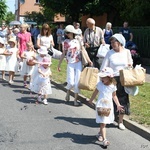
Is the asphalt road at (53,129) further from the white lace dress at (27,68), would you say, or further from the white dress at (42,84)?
the white lace dress at (27,68)

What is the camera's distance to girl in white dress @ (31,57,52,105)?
31.3ft

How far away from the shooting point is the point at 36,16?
48.6 metres

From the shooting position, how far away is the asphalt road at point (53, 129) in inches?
247

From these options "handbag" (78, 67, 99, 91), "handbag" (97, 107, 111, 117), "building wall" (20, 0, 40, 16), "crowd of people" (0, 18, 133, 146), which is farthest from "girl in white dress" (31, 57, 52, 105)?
"building wall" (20, 0, 40, 16)

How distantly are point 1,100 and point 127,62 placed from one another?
12.9 feet

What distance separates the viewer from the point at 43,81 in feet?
31.6

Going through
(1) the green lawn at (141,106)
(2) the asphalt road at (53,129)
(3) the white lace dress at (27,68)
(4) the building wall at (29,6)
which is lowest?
(2) the asphalt road at (53,129)

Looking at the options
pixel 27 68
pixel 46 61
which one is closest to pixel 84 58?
pixel 46 61

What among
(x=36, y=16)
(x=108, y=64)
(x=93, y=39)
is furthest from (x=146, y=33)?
(x=36, y=16)

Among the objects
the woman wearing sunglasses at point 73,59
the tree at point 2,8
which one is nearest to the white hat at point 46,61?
the woman wearing sunglasses at point 73,59

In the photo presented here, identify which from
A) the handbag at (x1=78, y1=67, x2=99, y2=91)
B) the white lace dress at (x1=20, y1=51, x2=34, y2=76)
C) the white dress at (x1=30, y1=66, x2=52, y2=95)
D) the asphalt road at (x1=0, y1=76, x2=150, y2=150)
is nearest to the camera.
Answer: the asphalt road at (x1=0, y1=76, x2=150, y2=150)

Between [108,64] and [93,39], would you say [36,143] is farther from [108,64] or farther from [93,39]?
[93,39]

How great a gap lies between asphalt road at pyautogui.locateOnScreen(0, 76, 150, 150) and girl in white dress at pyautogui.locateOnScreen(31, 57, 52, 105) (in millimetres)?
316

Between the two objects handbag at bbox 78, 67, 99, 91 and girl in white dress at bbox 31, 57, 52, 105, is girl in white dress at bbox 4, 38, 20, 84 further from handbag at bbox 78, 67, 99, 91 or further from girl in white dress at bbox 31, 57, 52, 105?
handbag at bbox 78, 67, 99, 91
